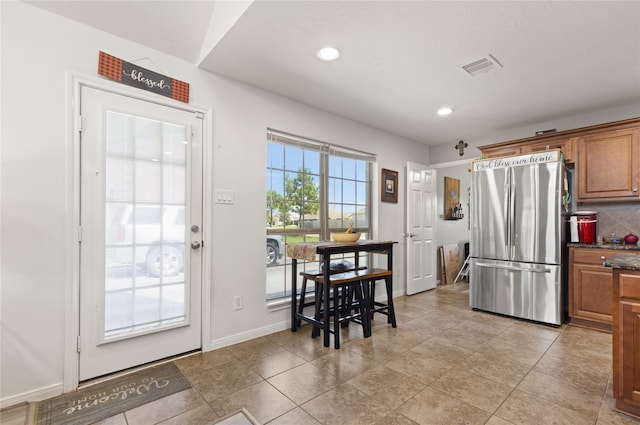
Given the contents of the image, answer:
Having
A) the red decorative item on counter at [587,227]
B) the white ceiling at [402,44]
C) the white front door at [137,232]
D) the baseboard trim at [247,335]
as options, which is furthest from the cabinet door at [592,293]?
the white front door at [137,232]

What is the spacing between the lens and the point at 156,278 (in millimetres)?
2438

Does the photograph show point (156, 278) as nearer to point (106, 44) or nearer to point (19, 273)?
point (19, 273)

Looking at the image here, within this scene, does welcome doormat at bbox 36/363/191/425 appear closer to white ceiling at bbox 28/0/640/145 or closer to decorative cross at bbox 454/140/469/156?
white ceiling at bbox 28/0/640/145

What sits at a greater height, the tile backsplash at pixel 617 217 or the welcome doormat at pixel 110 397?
the tile backsplash at pixel 617 217

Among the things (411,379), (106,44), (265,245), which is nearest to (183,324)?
(265,245)

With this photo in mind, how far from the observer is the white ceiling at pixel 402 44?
6.52 ft

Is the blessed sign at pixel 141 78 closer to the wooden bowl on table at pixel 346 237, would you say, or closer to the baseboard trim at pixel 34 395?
the wooden bowl on table at pixel 346 237

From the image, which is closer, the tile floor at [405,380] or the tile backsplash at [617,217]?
the tile floor at [405,380]

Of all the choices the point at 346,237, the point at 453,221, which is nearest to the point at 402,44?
the point at 346,237

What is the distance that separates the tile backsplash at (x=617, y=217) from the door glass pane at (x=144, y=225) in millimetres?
4667

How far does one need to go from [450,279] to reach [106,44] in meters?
6.00

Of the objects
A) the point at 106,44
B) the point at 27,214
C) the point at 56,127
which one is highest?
the point at 106,44

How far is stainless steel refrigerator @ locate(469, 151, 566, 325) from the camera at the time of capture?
340 centimetres

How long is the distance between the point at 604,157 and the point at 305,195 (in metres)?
3.38
